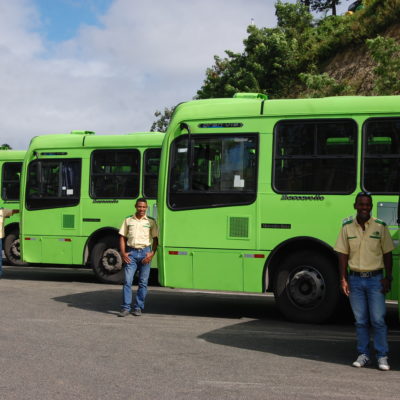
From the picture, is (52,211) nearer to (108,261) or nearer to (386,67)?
(108,261)

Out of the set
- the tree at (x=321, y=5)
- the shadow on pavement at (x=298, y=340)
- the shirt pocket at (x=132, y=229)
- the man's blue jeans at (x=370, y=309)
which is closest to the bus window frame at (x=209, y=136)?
the shirt pocket at (x=132, y=229)

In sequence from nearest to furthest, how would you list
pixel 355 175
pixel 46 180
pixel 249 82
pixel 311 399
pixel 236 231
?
1. pixel 311 399
2. pixel 355 175
3. pixel 236 231
4. pixel 46 180
5. pixel 249 82

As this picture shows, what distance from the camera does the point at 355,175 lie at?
950cm

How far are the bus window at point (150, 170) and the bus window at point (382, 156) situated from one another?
223 inches

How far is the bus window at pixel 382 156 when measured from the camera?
924cm

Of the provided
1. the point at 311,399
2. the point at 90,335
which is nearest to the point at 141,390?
the point at 311,399

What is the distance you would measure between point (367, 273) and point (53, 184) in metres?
9.59

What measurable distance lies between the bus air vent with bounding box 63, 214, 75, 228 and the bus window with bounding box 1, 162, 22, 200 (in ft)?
13.0

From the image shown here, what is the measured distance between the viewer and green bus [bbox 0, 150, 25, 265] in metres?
17.8

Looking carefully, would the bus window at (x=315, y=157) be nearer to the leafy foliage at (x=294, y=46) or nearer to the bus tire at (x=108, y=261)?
the bus tire at (x=108, y=261)

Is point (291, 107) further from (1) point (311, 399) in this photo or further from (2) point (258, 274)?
(1) point (311, 399)

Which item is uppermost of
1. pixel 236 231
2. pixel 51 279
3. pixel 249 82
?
pixel 249 82

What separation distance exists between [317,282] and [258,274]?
837mm

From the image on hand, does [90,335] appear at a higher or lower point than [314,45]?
lower
